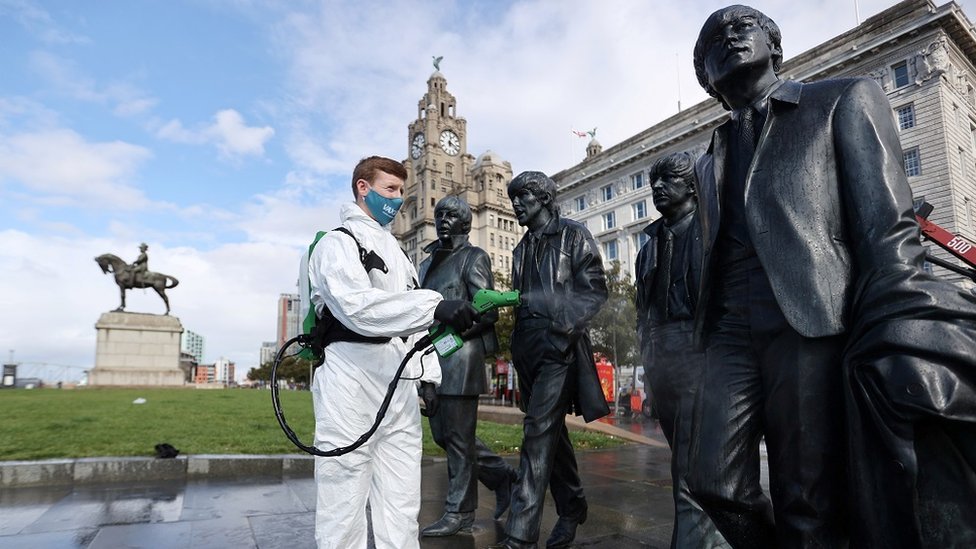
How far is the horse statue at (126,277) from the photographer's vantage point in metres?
38.7

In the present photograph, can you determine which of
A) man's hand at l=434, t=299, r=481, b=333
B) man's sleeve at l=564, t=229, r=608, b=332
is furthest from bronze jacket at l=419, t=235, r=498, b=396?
man's hand at l=434, t=299, r=481, b=333

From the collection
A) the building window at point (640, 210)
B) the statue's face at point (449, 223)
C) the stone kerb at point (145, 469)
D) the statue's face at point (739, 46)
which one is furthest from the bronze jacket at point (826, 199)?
the building window at point (640, 210)

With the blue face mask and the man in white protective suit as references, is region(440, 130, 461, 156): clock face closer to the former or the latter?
the blue face mask

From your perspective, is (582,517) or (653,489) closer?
(582,517)

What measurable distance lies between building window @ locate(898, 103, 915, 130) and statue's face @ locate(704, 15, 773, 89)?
1553 inches

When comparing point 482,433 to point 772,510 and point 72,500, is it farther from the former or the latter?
point 772,510

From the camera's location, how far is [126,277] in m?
38.8

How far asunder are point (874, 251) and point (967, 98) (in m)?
44.0

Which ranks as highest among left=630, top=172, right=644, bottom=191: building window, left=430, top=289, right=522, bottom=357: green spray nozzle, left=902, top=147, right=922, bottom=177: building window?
left=630, top=172, right=644, bottom=191: building window

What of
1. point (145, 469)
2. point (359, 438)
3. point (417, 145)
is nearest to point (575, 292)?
point (359, 438)

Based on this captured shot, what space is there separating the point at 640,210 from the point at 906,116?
74.6 ft

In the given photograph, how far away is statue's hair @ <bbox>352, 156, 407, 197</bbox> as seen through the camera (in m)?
3.50

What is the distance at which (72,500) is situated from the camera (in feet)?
20.1

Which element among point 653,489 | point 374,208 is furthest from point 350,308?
point 653,489
